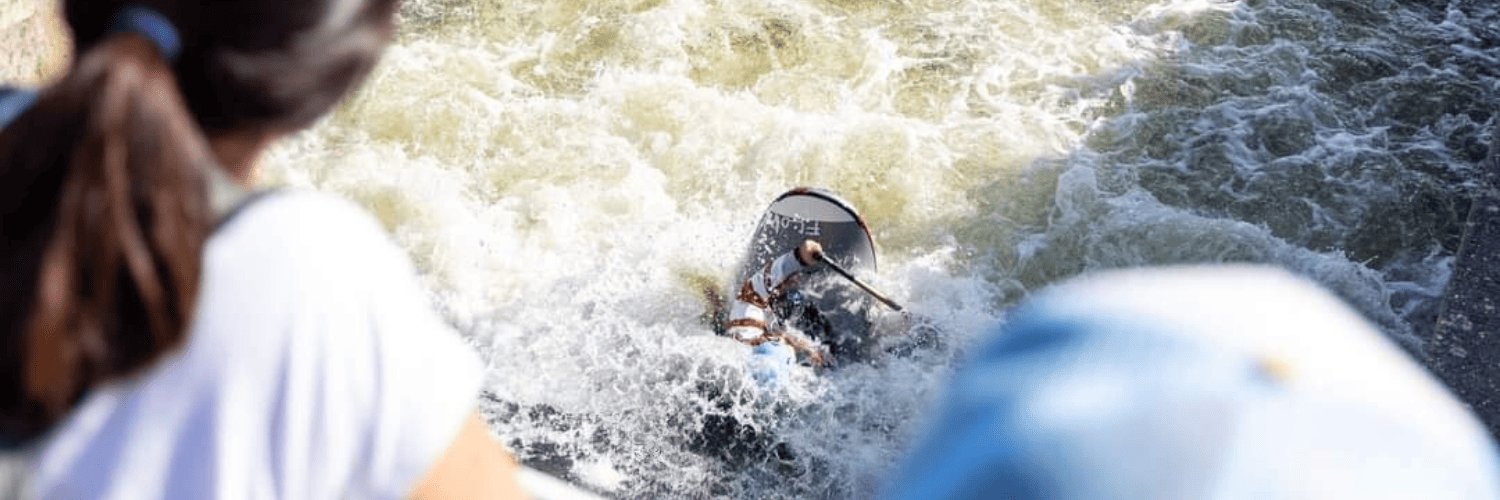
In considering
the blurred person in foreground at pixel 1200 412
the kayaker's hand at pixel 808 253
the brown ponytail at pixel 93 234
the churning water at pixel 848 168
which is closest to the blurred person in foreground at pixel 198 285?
the brown ponytail at pixel 93 234

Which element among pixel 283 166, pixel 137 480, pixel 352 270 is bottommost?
pixel 283 166

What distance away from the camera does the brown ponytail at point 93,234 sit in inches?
27.1

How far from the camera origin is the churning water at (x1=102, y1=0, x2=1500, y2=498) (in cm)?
436

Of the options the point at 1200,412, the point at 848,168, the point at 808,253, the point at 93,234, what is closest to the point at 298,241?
the point at 93,234

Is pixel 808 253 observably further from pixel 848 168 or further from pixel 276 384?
pixel 276 384

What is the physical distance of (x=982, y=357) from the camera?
78cm

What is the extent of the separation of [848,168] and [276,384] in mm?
4952

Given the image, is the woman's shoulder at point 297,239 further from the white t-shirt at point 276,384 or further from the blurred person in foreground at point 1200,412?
the blurred person in foreground at point 1200,412

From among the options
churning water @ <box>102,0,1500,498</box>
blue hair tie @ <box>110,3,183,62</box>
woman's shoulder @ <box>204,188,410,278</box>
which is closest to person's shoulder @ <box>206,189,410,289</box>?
woman's shoulder @ <box>204,188,410,278</box>

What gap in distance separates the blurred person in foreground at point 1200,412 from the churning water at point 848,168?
130 inches

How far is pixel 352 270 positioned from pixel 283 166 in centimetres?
506

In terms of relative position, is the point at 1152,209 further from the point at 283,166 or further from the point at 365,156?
the point at 283,166

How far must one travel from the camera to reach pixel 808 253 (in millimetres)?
4340

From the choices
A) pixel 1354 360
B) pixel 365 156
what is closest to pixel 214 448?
pixel 1354 360
